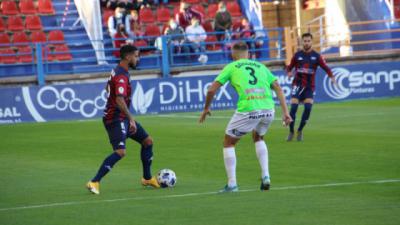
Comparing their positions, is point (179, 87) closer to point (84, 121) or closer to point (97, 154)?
point (84, 121)

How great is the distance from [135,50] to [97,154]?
228 inches

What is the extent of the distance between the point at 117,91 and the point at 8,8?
20.8 meters

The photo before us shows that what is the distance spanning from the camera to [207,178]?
14344mm

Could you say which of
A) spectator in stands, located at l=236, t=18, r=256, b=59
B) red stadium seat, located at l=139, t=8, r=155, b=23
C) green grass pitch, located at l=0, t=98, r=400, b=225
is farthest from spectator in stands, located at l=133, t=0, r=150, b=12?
green grass pitch, located at l=0, t=98, r=400, b=225

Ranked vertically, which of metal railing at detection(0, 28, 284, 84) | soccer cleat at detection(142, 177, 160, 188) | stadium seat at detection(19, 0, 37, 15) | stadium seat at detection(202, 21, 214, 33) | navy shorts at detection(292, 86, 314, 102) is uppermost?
stadium seat at detection(19, 0, 37, 15)

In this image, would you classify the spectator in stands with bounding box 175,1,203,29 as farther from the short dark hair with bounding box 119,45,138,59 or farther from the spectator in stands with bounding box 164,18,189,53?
the short dark hair with bounding box 119,45,138,59

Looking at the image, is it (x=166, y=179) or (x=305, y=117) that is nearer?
(x=166, y=179)

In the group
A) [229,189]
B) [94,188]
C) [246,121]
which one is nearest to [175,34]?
[94,188]

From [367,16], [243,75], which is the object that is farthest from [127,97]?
[367,16]

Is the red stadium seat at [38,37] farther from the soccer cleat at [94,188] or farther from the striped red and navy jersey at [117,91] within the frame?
the soccer cleat at [94,188]

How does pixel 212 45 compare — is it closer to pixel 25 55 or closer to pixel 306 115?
pixel 25 55

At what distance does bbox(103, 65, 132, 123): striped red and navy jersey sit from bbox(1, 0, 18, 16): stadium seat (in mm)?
20404

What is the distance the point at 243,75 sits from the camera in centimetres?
1252

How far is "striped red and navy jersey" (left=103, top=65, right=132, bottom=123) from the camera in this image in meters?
13.0
